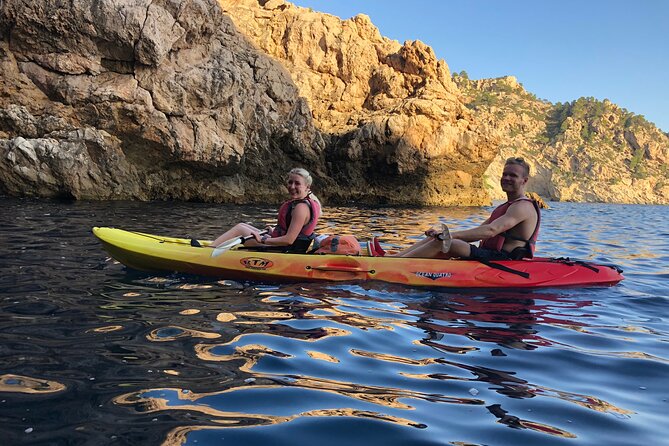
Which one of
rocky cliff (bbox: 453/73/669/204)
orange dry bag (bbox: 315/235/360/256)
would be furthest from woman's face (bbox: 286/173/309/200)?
rocky cliff (bbox: 453/73/669/204)

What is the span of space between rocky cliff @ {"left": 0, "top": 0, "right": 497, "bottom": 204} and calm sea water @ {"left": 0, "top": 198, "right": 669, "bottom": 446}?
39.9 feet

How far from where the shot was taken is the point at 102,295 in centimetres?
488

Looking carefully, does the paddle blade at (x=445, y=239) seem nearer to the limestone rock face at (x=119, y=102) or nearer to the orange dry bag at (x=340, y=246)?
the orange dry bag at (x=340, y=246)

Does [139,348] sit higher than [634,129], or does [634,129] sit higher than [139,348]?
[634,129]

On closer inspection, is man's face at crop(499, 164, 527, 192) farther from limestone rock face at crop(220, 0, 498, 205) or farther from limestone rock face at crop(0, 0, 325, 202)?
limestone rock face at crop(220, 0, 498, 205)

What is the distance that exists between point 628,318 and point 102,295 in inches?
211

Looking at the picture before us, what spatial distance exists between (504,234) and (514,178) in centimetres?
86

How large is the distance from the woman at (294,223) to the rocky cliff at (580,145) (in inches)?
3446

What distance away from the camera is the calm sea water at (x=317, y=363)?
2416 millimetres

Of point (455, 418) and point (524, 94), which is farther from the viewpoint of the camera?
point (524, 94)

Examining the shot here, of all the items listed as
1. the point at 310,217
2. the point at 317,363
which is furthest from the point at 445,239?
the point at 317,363

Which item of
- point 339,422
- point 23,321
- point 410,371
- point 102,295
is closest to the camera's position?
point 339,422

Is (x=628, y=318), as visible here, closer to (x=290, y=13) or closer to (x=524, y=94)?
(x=290, y=13)

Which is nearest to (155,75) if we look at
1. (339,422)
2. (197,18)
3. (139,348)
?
(197,18)
